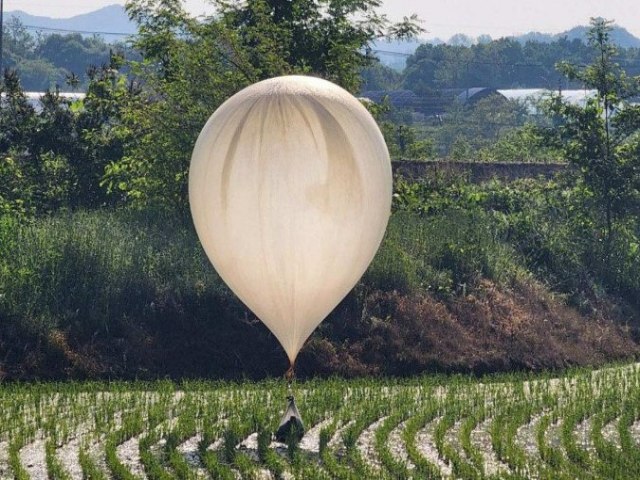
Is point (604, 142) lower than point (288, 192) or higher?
lower

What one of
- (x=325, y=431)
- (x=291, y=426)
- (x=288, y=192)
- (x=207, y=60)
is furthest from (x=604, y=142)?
(x=288, y=192)

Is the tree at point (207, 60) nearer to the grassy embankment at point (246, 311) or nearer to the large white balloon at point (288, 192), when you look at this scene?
the grassy embankment at point (246, 311)

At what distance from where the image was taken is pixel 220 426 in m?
16.2

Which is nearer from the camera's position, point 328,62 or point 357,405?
point 357,405

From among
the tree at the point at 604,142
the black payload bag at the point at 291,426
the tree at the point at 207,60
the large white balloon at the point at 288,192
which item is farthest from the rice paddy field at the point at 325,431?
the tree at the point at 604,142

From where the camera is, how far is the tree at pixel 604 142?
98.8 feet

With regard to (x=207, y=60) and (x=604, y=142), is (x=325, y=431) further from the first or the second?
(x=604, y=142)

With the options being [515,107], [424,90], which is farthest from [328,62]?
[424,90]

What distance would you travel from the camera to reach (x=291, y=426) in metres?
15.9

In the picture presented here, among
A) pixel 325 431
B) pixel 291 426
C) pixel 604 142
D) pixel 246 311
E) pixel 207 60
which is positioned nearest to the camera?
pixel 291 426

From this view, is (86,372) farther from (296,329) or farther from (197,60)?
(197,60)

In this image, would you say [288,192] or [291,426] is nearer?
[288,192]

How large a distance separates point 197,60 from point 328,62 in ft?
9.96

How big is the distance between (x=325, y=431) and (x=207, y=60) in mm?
11328
